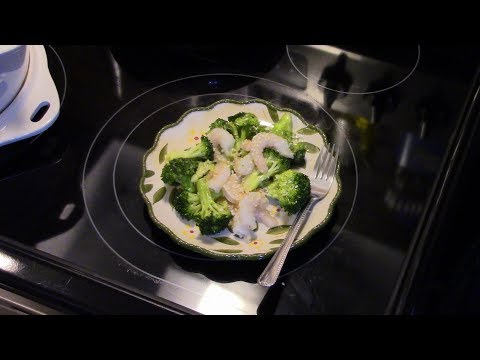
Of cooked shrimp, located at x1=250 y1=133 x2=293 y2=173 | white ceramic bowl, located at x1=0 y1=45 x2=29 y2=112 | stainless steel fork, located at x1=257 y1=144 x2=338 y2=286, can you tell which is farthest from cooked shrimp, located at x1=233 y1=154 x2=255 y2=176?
white ceramic bowl, located at x1=0 y1=45 x2=29 y2=112

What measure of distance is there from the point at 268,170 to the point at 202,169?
128 mm

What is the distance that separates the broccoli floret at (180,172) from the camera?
41.6 inches

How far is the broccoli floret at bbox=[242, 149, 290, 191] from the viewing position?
106 centimetres

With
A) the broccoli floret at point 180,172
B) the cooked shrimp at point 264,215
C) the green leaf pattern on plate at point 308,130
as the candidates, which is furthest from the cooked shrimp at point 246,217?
Answer: the green leaf pattern on plate at point 308,130

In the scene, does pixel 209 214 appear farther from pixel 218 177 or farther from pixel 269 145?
pixel 269 145

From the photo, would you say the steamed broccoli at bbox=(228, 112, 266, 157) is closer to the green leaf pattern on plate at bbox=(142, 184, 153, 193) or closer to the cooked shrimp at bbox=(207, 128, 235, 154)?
the cooked shrimp at bbox=(207, 128, 235, 154)

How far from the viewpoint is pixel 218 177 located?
A: 3.44 feet

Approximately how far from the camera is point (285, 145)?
108 centimetres

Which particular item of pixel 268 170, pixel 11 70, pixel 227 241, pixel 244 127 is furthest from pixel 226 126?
pixel 11 70

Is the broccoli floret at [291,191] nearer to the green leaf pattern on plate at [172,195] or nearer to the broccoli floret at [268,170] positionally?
the broccoli floret at [268,170]

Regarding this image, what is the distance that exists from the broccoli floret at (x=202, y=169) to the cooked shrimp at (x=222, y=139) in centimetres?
4

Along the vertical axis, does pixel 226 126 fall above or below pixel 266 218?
above

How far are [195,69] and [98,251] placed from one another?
20.9 inches

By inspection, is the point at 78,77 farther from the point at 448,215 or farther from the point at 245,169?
the point at 448,215
